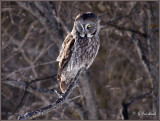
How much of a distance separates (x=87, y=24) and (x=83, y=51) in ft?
1.17

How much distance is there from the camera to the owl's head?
474 centimetres

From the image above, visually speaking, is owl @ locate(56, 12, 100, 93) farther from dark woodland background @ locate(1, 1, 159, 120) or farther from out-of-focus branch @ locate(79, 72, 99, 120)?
out-of-focus branch @ locate(79, 72, 99, 120)

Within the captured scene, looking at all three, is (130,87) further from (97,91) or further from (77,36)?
(77,36)

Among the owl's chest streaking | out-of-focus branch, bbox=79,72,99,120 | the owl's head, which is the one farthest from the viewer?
out-of-focus branch, bbox=79,72,99,120

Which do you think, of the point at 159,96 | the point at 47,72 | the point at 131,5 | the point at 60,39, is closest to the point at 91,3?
the point at 131,5

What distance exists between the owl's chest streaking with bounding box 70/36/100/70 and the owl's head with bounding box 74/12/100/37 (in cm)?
8

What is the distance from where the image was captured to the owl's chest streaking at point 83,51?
487 cm

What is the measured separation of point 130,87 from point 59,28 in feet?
8.72

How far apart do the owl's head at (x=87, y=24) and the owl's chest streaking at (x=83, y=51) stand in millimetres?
78

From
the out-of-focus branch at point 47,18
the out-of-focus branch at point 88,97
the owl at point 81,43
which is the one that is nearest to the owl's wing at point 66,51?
the owl at point 81,43

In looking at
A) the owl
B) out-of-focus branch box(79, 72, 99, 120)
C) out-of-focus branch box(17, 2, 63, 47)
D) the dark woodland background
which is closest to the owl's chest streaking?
the owl

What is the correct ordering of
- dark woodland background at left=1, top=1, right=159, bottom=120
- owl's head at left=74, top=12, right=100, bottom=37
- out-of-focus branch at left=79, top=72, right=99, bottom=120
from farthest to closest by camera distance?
out-of-focus branch at left=79, top=72, right=99, bottom=120 < dark woodland background at left=1, top=1, right=159, bottom=120 < owl's head at left=74, top=12, right=100, bottom=37

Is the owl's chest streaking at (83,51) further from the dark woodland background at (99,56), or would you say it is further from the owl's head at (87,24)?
the dark woodland background at (99,56)

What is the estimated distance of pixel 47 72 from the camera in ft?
25.3
